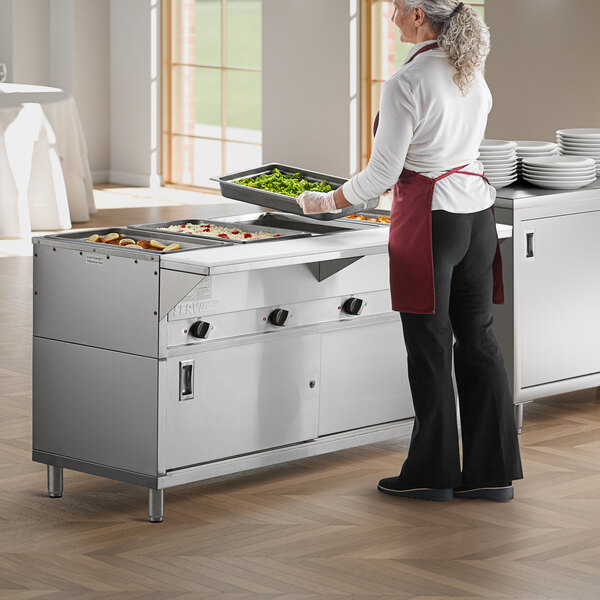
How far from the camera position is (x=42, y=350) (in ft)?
13.1

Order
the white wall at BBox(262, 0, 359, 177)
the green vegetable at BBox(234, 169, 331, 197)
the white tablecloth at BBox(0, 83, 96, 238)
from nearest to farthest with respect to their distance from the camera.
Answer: the green vegetable at BBox(234, 169, 331, 197) < the white tablecloth at BBox(0, 83, 96, 238) < the white wall at BBox(262, 0, 359, 177)

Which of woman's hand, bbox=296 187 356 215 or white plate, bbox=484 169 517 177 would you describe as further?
white plate, bbox=484 169 517 177

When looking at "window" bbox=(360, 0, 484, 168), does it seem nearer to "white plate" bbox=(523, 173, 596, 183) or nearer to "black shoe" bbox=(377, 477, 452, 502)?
"white plate" bbox=(523, 173, 596, 183)

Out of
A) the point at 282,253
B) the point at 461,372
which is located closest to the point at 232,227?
the point at 282,253

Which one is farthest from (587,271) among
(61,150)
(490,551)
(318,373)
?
(61,150)

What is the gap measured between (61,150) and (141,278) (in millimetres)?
6645

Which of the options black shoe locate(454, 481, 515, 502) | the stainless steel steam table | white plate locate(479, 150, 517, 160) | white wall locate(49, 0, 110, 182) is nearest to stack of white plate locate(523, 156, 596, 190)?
white plate locate(479, 150, 517, 160)

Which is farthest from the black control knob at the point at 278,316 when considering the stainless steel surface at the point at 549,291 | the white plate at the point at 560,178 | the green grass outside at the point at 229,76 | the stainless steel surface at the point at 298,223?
the green grass outside at the point at 229,76

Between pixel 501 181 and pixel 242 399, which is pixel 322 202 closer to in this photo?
pixel 242 399

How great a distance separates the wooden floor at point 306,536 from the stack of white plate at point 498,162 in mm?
1058

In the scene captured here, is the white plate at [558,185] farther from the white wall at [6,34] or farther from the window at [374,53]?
the white wall at [6,34]

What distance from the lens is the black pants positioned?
392 centimetres

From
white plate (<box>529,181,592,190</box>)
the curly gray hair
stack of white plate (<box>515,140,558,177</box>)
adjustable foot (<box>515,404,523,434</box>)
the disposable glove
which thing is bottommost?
adjustable foot (<box>515,404,523,434</box>)

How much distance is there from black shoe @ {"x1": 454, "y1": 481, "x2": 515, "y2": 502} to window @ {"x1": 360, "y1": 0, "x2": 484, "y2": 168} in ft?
23.2
